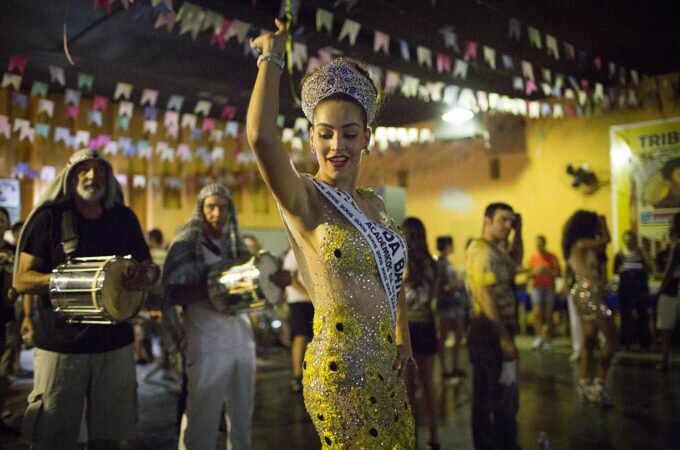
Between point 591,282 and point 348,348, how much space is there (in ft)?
16.0

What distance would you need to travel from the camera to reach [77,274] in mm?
2738

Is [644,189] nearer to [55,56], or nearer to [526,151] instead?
[526,151]

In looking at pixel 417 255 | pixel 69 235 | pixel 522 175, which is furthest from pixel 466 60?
pixel 69 235

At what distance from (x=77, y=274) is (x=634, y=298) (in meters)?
9.32

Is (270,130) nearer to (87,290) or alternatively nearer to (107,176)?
(87,290)

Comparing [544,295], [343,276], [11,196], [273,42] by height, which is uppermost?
[11,196]

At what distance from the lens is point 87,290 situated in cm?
269

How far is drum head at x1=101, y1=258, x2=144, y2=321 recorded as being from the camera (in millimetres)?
2779

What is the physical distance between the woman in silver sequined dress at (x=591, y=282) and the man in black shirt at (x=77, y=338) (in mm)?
4448

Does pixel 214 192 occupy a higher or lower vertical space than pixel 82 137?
lower

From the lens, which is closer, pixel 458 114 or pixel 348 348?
pixel 348 348

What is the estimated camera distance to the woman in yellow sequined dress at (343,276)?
65.5 inches

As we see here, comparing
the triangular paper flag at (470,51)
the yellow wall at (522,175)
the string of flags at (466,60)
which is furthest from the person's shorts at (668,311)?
the triangular paper flag at (470,51)

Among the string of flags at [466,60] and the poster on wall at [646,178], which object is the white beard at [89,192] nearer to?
the string of flags at [466,60]
